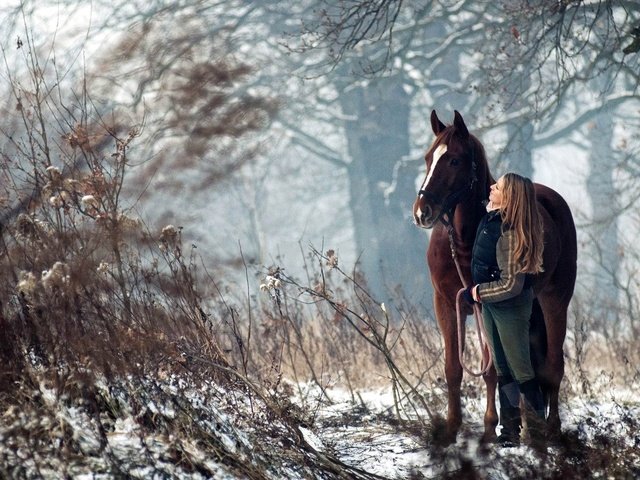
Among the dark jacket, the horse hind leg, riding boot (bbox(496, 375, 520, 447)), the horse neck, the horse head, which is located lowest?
riding boot (bbox(496, 375, 520, 447))

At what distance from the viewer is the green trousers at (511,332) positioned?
199 inches

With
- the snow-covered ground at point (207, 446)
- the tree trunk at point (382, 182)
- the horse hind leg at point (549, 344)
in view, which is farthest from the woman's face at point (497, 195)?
the tree trunk at point (382, 182)

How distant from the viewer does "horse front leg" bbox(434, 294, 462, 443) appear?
17.9 ft

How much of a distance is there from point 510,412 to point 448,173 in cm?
138

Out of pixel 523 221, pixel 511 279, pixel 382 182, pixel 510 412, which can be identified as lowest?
pixel 510 412

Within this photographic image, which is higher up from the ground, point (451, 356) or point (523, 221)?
point (523, 221)

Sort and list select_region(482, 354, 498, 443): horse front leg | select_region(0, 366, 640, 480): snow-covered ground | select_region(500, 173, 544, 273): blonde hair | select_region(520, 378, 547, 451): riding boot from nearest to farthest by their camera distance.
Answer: select_region(0, 366, 640, 480): snow-covered ground → select_region(500, 173, 544, 273): blonde hair → select_region(520, 378, 547, 451): riding boot → select_region(482, 354, 498, 443): horse front leg

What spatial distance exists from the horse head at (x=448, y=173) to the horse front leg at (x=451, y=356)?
58 cm

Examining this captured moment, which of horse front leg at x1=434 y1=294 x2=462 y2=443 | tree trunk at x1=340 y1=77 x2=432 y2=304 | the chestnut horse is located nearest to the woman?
the chestnut horse

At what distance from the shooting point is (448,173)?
5133 millimetres

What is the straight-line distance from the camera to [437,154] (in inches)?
203

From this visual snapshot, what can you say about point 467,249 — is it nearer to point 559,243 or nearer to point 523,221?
point 523,221

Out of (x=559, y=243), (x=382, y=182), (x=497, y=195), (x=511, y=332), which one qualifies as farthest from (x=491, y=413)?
(x=382, y=182)

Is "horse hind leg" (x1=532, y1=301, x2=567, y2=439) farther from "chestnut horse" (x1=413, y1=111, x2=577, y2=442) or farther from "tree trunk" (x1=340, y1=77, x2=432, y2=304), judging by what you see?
"tree trunk" (x1=340, y1=77, x2=432, y2=304)
